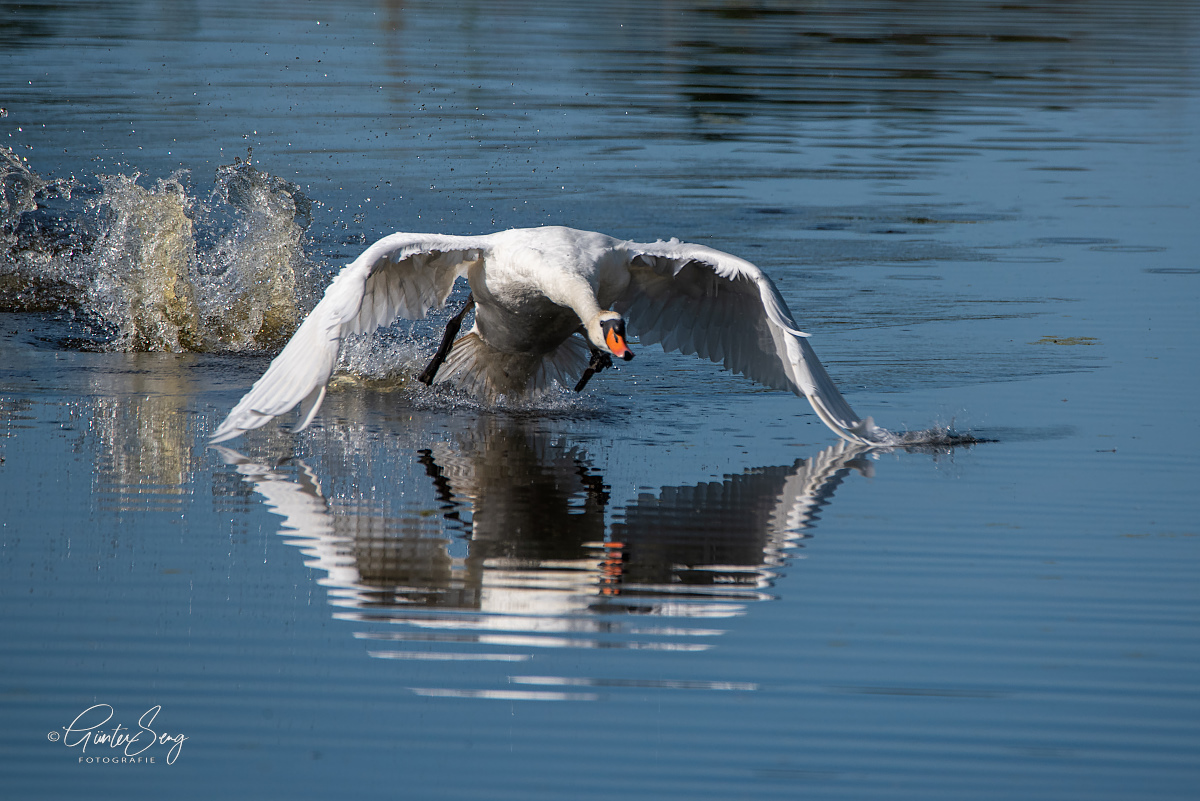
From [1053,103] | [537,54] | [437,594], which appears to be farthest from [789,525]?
[537,54]

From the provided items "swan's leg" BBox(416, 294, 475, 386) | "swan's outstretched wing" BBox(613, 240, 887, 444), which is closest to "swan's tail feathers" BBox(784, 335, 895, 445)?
"swan's outstretched wing" BBox(613, 240, 887, 444)

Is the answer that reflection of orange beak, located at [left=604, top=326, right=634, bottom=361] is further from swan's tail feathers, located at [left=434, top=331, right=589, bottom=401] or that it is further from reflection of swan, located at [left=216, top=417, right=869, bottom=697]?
swan's tail feathers, located at [left=434, top=331, right=589, bottom=401]

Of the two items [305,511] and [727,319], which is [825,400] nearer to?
[727,319]

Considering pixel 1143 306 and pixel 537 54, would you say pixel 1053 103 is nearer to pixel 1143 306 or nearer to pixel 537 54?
pixel 537 54

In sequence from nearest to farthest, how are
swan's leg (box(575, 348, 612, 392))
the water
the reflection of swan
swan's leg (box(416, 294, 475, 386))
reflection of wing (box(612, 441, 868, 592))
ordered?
the water
the reflection of swan
reflection of wing (box(612, 441, 868, 592))
swan's leg (box(575, 348, 612, 392))
swan's leg (box(416, 294, 475, 386))

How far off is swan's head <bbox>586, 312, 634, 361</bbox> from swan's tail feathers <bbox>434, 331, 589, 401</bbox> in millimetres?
1422

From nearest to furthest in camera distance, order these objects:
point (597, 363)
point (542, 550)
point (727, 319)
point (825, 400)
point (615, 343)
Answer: point (542, 550), point (615, 343), point (825, 400), point (597, 363), point (727, 319)

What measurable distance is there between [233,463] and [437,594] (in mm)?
2119

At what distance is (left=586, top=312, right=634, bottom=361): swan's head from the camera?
820 centimetres

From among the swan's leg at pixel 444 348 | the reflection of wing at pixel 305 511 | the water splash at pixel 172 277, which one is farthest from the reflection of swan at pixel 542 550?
the water splash at pixel 172 277

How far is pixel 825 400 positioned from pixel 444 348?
256 cm

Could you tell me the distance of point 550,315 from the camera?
9.17m

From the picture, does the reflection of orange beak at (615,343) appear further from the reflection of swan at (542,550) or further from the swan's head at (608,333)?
the reflection of swan at (542,550)

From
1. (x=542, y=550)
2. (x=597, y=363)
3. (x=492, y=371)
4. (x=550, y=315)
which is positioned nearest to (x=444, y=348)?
(x=492, y=371)
